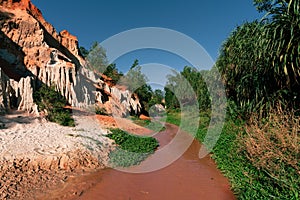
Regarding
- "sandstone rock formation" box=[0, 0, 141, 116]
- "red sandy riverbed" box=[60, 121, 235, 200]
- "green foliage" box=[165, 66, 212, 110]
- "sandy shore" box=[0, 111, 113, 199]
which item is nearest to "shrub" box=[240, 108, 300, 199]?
"red sandy riverbed" box=[60, 121, 235, 200]

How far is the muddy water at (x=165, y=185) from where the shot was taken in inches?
204

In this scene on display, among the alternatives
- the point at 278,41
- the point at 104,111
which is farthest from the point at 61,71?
the point at 278,41

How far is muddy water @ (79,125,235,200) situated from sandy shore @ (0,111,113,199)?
0.75 metres

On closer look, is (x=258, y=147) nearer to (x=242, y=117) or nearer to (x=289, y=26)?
(x=289, y=26)

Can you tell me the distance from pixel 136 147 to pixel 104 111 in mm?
9413

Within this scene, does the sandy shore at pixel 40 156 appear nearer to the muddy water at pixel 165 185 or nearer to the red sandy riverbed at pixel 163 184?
the red sandy riverbed at pixel 163 184

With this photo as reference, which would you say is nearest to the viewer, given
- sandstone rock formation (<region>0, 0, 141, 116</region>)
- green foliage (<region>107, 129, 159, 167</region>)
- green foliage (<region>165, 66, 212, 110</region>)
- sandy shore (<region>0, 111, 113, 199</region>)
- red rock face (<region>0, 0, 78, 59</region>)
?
sandy shore (<region>0, 111, 113, 199</region>)

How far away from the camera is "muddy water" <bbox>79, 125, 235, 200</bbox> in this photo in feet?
17.0

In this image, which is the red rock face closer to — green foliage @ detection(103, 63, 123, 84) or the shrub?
green foliage @ detection(103, 63, 123, 84)

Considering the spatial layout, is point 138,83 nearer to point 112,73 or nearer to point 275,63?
point 112,73

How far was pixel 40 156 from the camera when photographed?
642 centimetres

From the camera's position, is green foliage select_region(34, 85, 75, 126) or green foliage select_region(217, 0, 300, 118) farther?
green foliage select_region(34, 85, 75, 126)

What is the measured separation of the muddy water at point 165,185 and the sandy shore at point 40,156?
0.75m

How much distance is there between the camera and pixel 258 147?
4934 mm
